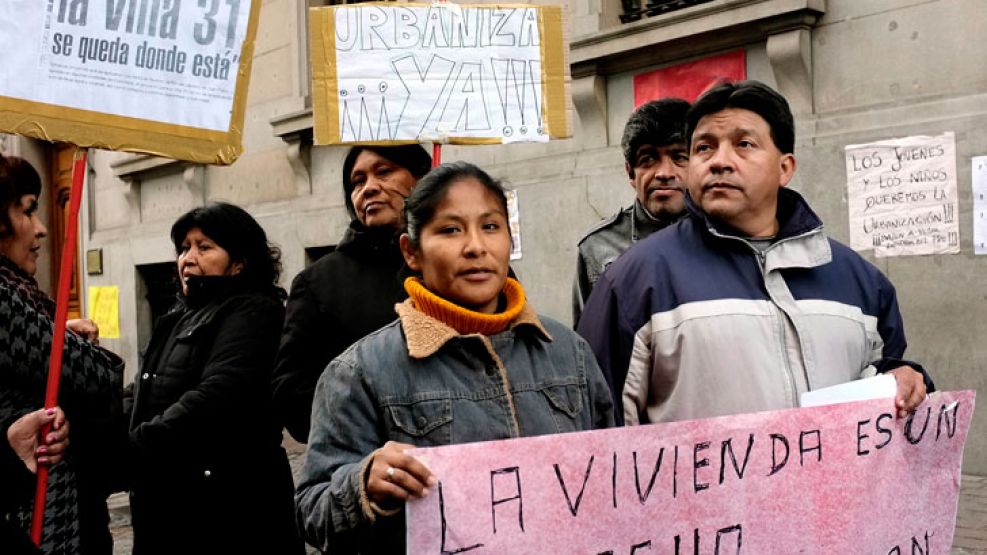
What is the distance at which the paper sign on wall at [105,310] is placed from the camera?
11883 mm

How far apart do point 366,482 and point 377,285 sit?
1215 mm

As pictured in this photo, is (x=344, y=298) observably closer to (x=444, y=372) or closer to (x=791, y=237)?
(x=444, y=372)

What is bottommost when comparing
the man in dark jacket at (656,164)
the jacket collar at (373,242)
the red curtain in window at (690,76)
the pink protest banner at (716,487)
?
the pink protest banner at (716,487)

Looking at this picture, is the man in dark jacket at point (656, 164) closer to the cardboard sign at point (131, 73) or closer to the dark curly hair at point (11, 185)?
the cardboard sign at point (131, 73)

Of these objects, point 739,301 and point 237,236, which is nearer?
point 739,301

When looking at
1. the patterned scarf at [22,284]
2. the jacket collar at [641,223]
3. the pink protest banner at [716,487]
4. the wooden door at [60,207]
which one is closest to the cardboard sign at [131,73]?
the patterned scarf at [22,284]

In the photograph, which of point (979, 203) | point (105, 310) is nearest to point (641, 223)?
point (979, 203)

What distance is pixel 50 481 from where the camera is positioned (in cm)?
273

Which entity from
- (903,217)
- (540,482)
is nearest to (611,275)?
(540,482)

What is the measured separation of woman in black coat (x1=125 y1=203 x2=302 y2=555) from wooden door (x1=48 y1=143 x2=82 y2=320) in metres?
10.7

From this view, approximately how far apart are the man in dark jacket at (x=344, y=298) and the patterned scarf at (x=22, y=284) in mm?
721

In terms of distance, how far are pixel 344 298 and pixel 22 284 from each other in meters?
0.91

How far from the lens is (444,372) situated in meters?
1.93

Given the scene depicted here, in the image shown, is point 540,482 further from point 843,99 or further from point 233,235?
point 843,99
